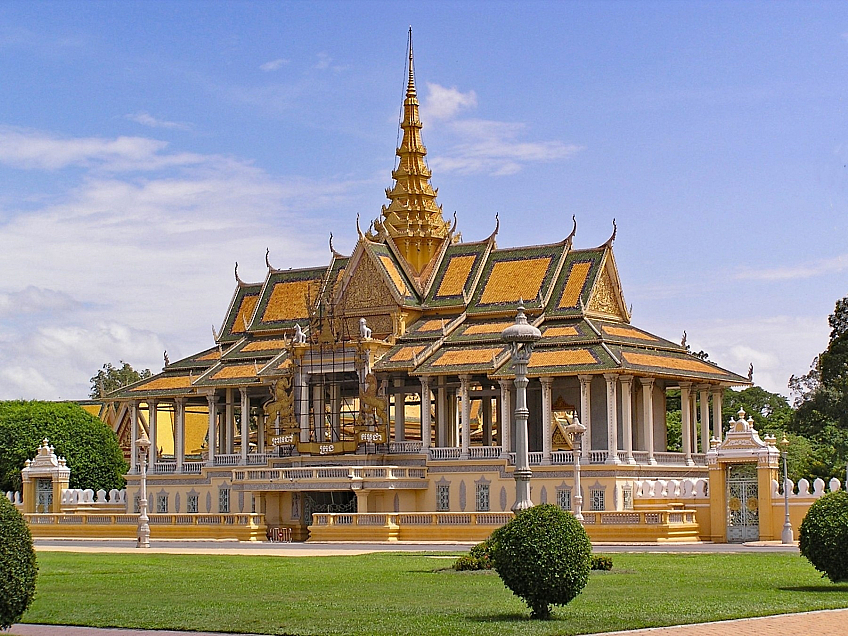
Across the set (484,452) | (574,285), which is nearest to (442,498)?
(484,452)

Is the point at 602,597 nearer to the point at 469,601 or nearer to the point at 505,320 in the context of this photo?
the point at 469,601

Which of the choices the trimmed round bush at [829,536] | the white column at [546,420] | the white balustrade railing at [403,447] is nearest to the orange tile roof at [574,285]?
the white column at [546,420]

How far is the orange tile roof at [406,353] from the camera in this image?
58500 millimetres

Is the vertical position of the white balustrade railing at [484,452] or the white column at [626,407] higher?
the white column at [626,407]

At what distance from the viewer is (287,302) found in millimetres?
68312

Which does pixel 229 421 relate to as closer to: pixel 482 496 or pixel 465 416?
pixel 465 416

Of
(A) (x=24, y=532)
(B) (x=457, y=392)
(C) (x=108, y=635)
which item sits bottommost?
(C) (x=108, y=635)

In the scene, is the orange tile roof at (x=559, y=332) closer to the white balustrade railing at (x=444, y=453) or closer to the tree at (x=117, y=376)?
the white balustrade railing at (x=444, y=453)

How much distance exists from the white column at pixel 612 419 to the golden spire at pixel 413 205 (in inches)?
525

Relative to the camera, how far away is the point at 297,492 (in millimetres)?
56875

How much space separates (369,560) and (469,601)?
1213 cm

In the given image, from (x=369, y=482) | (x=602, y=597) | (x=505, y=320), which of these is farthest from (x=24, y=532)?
(x=505, y=320)

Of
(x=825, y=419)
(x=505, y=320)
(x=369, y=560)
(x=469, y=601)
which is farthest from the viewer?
(x=825, y=419)

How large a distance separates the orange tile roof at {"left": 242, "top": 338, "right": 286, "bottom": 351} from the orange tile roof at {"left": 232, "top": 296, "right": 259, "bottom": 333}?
98.1 inches
